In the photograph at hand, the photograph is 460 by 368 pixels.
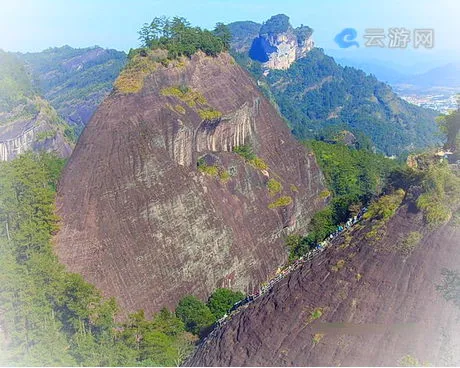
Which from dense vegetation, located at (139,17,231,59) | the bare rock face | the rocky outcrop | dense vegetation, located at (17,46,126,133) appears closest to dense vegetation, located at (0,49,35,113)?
the bare rock face

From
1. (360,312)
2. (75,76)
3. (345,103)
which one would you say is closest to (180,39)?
(360,312)

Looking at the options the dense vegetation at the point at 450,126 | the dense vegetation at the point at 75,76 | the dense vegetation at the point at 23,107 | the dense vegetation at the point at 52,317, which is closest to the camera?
the dense vegetation at the point at 52,317

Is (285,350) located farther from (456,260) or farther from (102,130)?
(102,130)

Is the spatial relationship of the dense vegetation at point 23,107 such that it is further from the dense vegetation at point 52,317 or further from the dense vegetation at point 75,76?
the dense vegetation at point 52,317

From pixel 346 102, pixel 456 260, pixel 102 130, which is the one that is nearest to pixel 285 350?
pixel 456 260

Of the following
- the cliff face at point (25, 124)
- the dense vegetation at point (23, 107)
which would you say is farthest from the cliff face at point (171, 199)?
the dense vegetation at point (23, 107)

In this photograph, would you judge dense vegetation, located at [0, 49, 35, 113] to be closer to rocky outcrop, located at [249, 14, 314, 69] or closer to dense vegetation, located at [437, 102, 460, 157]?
dense vegetation, located at [437, 102, 460, 157]
